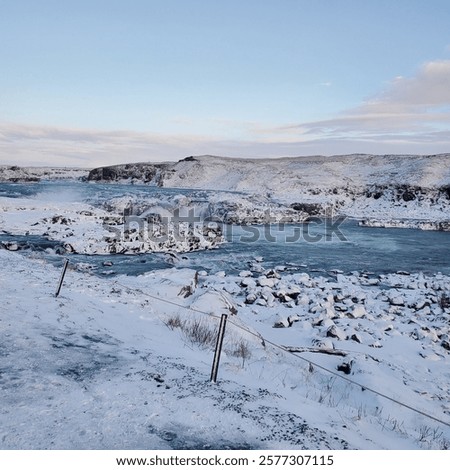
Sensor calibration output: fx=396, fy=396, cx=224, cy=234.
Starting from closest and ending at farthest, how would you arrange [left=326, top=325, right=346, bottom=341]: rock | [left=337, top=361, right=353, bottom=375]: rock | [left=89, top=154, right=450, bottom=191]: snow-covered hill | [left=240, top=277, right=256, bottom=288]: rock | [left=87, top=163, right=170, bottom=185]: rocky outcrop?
[left=337, top=361, right=353, bottom=375]: rock < [left=326, top=325, right=346, bottom=341]: rock < [left=240, top=277, right=256, bottom=288]: rock < [left=89, top=154, right=450, bottom=191]: snow-covered hill < [left=87, top=163, right=170, bottom=185]: rocky outcrop

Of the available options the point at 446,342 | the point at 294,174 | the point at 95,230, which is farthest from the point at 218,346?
the point at 294,174

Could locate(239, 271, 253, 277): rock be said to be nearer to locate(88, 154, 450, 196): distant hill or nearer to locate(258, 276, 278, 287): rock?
locate(258, 276, 278, 287): rock

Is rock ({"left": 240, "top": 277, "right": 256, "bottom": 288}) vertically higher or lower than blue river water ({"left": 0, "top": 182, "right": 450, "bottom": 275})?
lower

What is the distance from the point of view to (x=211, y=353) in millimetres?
7328

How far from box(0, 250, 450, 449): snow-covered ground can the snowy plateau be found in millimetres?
26

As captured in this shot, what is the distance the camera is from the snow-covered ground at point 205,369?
3953 millimetres

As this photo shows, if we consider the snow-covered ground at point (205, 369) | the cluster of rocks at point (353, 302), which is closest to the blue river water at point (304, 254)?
the cluster of rocks at point (353, 302)

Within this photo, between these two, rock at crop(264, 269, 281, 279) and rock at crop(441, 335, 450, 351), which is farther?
rock at crop(264, 269, 281, 279)

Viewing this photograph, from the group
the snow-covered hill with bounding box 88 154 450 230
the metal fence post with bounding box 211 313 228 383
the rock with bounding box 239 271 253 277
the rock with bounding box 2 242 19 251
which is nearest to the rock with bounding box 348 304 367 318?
the rock with bounding box 239 271 253 277

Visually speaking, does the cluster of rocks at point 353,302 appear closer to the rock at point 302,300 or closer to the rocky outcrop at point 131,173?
the rock at point 302,300

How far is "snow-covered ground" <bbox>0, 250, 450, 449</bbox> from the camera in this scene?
13.0ft

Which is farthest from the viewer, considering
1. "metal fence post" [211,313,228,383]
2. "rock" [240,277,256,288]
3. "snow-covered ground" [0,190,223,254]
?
"snow-covered ground" [0,190,223,254]

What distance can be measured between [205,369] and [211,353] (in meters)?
1.45

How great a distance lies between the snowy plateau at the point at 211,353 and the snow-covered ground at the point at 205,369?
0.03 meters
